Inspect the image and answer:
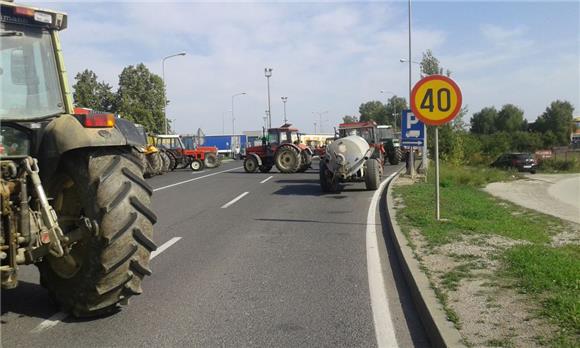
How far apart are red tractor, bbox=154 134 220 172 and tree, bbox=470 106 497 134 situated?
79.2m

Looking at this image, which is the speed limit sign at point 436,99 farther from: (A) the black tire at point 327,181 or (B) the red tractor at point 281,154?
(B) the red tractor at point 281,154

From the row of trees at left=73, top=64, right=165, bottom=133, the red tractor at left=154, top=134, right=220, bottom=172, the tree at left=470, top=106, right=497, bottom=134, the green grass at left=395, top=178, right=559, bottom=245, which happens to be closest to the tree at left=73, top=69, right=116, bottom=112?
the row of trees at left=73, top=64, right=165, bottom=133

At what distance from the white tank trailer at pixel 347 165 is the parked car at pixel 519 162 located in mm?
28194

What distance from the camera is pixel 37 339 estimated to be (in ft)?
14.9

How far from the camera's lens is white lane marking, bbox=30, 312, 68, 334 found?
15.7ft

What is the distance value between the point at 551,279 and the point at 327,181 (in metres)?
12.1

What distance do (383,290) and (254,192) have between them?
1216 cm

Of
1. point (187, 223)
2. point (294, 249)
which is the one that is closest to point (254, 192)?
point (187, 223)

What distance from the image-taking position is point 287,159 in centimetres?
2802

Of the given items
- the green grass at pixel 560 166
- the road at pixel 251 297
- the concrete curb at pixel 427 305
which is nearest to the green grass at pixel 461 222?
the road at pixel 251 297

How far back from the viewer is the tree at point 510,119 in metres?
101

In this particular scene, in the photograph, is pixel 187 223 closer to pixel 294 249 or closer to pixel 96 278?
pixel 294 249

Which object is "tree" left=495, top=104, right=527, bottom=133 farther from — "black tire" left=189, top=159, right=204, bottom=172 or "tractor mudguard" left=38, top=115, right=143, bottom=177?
"tractor mudguard" left=38, top=115, right=143, bottom=177

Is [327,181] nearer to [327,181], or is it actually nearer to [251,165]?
[327,181]
